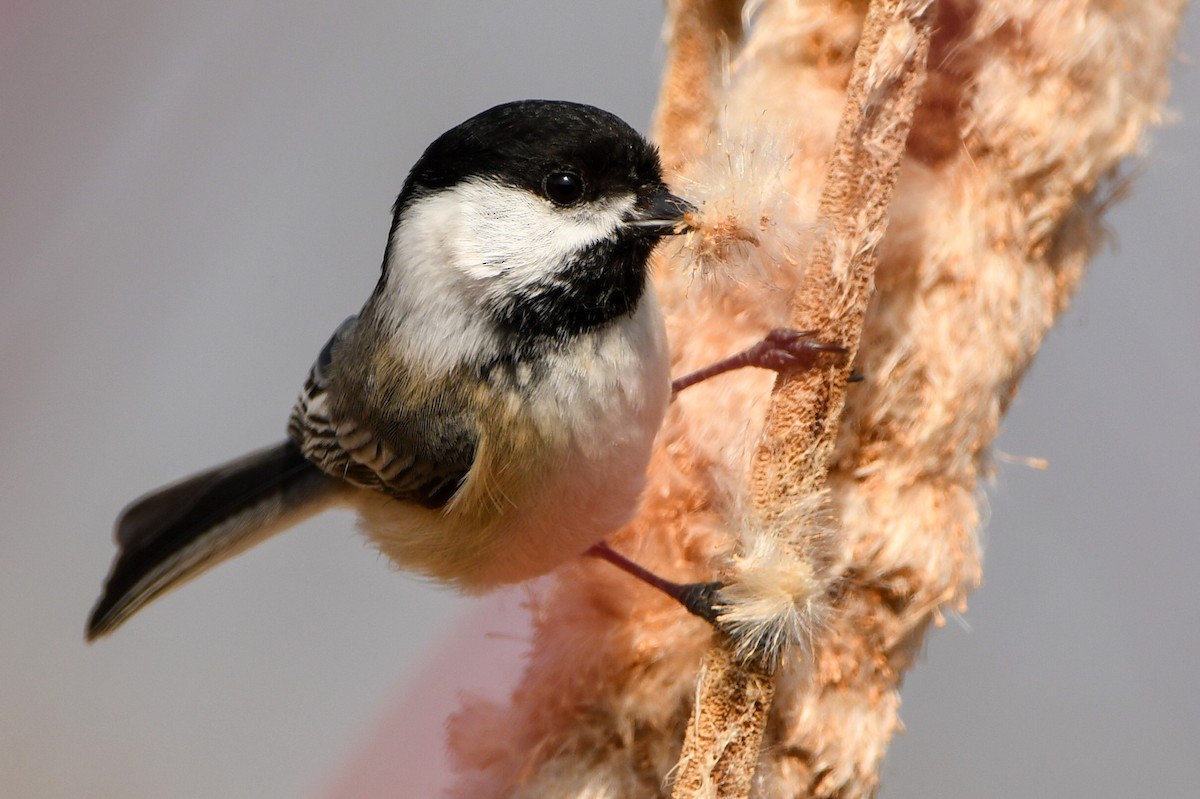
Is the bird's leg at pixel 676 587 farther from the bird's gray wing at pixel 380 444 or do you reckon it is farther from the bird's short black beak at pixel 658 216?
the bird's short black beak at pixel 658 216

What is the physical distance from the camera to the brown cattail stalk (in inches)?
20.1

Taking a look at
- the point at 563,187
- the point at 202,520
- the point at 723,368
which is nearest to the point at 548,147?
the point at 563,187

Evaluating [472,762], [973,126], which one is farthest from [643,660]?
[973,126]

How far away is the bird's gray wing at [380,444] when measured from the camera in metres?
0.72

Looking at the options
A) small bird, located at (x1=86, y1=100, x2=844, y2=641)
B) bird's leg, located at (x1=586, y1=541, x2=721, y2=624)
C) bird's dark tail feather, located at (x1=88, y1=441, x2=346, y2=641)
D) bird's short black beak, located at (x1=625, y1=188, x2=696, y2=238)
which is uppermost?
bird's short black beak, located at (x1=625, y1=188, x2=696, y2=238)

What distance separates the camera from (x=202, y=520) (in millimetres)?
870

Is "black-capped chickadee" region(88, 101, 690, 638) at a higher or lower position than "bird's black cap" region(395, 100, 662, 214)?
lower

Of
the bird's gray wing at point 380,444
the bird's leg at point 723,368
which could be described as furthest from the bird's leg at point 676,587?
the bird's gray wing at point 380,444

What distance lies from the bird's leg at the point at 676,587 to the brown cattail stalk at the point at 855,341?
2 centimetres

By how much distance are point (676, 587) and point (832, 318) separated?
21 centimetres

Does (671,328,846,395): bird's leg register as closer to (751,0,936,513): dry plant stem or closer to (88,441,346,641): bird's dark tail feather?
(751,0,936,513): dry plant stem

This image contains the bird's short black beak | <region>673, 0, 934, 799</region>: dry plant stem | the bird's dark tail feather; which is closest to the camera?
<region>673, 0, 934, 799</region>: dry plant stem

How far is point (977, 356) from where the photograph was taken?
57cm

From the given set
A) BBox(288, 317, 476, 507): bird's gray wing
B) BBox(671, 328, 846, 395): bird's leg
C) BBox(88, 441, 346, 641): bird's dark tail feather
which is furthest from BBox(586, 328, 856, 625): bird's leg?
BBox(88, 441, 346, 641): bird's dark tail feather
